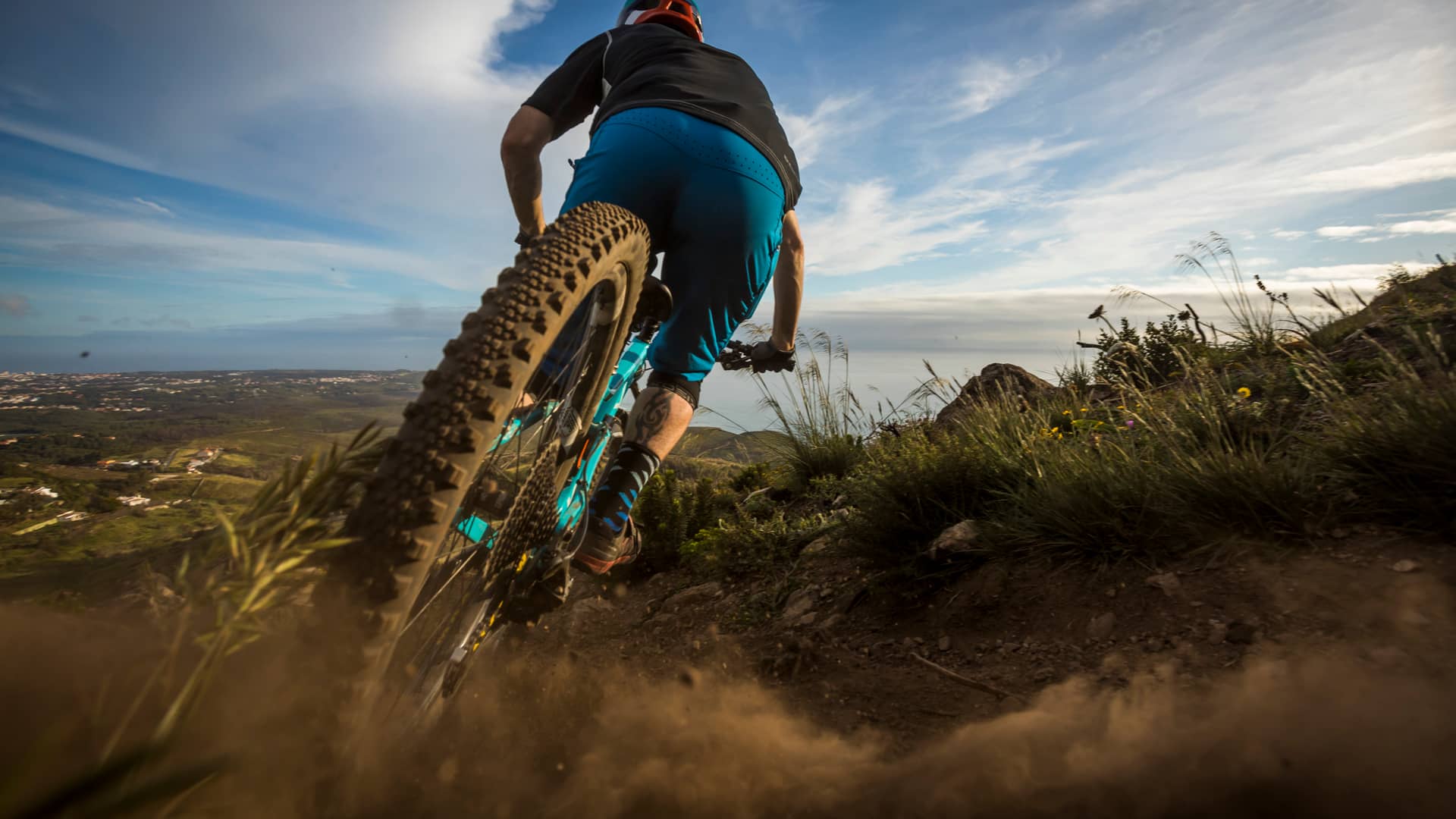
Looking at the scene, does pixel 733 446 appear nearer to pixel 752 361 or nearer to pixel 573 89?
pixel 752 361

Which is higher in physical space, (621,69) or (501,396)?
(621,69)

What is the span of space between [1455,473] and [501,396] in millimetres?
2939

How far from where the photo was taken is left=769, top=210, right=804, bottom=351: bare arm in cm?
298

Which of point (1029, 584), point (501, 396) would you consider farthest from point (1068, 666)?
point (501, 396)

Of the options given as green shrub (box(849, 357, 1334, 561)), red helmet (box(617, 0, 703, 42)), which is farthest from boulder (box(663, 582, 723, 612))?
red helmet (box(617, 0, 703, 42))

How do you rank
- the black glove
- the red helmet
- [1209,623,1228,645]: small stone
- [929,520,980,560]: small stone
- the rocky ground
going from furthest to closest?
the black glove
[929,520,980,560]: small stone
the red helmet
[1209,623,1228,645]: small stone
the rocky ground

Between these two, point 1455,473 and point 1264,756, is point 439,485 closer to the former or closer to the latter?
point 1264,756

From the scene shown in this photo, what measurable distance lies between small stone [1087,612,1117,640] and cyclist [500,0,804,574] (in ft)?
5.39

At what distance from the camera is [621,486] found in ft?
7.45

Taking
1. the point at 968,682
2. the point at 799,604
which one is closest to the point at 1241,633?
the point at 968,682

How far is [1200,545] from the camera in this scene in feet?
7.76

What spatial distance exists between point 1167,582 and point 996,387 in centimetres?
386

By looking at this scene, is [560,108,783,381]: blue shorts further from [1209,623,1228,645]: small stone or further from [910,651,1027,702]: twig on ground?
Answer: [1209,623,1228,645]: small stone

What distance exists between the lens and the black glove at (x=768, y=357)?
3314 mm
